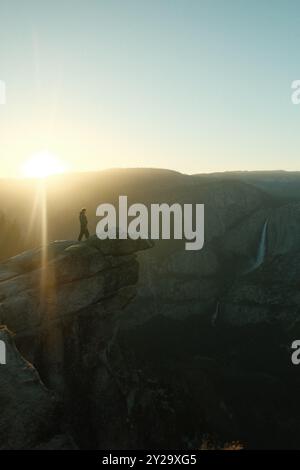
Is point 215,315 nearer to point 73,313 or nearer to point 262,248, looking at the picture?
point 262,248

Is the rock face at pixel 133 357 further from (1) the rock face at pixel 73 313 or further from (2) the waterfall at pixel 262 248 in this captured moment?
(2) the waterfall at pixel 262 248

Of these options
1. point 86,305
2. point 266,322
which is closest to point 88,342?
point 86,305

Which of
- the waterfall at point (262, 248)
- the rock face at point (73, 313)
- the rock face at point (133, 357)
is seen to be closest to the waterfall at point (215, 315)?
the rock face at point (133, 357)

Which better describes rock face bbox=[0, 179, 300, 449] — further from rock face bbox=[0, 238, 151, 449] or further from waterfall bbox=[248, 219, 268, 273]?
waterfall bbox=[248, 219, 268, 273]

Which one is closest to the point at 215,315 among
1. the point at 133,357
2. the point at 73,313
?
the point at 133,357

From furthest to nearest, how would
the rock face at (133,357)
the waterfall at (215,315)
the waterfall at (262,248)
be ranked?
the waterfall at (262,248) < the waterfall at (215,315) < the rock face at (133,357)

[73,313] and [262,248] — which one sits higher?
[262,248]

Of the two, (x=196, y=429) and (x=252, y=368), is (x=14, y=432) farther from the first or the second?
(x=252, y=368)

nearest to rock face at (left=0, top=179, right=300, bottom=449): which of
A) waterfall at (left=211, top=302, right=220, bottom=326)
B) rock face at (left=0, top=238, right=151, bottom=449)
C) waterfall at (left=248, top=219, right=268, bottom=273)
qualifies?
rock face at (left=0, top=238, right=151, bottom=449)
